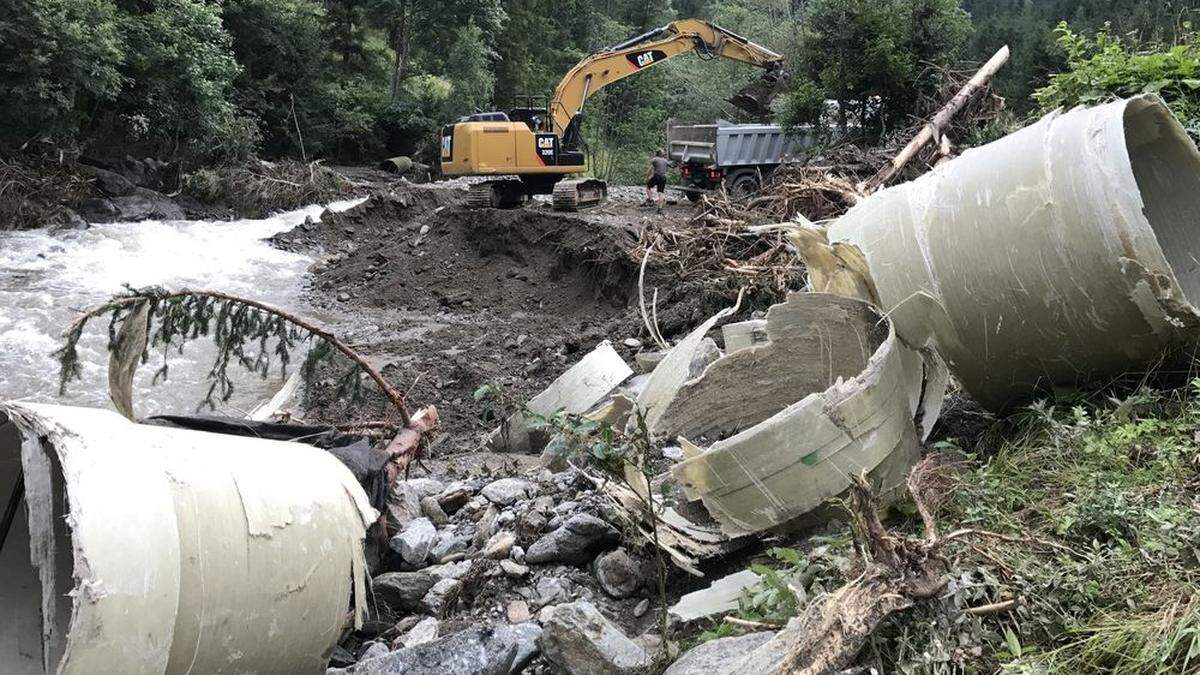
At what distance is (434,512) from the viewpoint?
469 centimetres

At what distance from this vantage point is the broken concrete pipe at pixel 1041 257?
3652mm

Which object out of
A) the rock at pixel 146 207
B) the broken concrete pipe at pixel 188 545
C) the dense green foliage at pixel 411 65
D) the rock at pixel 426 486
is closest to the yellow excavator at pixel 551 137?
the dense green foliage at pixel 411 65

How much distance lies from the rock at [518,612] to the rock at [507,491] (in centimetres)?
95

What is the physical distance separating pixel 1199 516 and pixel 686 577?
1814 millimetres

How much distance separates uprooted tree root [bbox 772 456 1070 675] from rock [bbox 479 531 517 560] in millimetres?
1681

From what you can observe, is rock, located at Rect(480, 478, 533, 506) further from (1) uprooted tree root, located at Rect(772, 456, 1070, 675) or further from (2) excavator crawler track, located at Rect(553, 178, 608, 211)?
(2) excavator crawler track, located at Rect(553, 178, 608, 211)

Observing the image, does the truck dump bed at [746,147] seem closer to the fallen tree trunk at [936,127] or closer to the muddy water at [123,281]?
the fallen tree trunk at [936,127]

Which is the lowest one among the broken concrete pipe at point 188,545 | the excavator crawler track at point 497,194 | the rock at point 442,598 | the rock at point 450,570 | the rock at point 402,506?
the rock at point 442,598

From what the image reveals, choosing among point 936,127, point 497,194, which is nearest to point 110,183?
point 497,194

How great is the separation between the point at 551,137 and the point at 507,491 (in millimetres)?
10765

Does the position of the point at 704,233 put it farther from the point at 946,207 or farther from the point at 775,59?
the point at 775,59

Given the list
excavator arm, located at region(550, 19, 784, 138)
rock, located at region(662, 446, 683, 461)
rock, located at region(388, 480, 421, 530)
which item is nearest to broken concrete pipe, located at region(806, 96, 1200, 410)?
rock, located at region(662, 446, 683, 461)

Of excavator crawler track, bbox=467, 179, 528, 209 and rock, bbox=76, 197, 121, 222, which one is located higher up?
excavator crawler track, bbox=467, 179, 528, 209

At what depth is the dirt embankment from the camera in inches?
340
